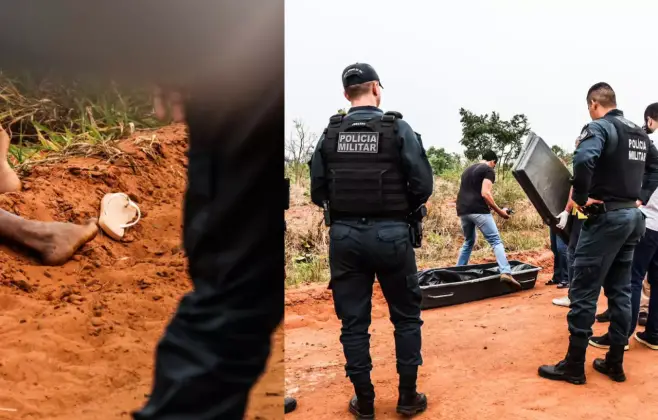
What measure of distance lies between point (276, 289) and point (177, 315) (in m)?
0.27

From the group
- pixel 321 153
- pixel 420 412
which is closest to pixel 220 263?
pixel 321 153

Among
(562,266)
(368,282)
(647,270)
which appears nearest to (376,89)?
(368,282)

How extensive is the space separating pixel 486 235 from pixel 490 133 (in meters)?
10.9

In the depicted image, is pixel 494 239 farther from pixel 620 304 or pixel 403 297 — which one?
pixel 403 297

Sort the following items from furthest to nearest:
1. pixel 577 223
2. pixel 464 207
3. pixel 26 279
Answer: pixel 464 207 → pixel 577 223 → pixel 26 279

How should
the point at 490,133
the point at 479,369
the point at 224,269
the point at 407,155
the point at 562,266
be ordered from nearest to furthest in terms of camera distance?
the point at 224,269 → the point at 407,155 → the point at 479,369 → the point at 562,266 → the point at 490,133

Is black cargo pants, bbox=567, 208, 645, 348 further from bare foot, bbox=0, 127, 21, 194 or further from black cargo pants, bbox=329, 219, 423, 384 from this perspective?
bare foot, bbox=0, 127, 21, 194

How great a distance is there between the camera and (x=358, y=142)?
2764 millimetres

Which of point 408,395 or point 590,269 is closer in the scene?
point 408,395

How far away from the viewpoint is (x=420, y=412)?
9.74 ft

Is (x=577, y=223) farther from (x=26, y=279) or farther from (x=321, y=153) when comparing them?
(x=26, y=279)

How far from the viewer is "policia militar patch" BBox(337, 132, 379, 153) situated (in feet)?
8.98

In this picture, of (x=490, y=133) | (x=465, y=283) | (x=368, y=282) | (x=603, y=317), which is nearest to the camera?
(x=368, y=282)

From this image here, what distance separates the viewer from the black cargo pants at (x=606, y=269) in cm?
321
